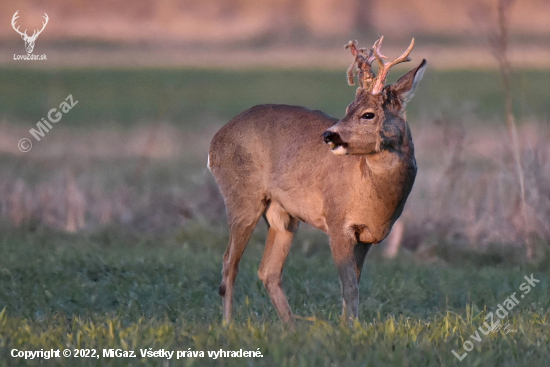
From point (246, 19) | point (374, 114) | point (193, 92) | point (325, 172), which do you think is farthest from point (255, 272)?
point (246, 19)

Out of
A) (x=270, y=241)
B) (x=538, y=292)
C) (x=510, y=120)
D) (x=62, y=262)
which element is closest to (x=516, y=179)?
(x=510, y=120)

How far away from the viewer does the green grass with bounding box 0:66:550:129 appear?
28.8 m

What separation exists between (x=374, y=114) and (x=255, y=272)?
2.89 m

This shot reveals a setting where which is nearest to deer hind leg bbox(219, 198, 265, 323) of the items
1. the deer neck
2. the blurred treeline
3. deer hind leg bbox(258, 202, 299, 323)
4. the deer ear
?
deer hind leg bbox(258, 202, 299, 323)

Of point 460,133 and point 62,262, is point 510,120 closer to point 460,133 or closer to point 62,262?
point 460,133

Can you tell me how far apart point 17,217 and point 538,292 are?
673cm

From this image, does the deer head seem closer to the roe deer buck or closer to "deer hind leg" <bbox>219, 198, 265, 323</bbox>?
the roe deer buck

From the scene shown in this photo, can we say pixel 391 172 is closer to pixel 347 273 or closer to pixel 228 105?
pixel 347 273

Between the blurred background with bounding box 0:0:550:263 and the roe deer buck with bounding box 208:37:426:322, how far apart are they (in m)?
3.18

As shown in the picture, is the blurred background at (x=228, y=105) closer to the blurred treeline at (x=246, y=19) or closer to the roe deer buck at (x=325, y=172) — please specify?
the blurred treeline at (x=246, y=19)

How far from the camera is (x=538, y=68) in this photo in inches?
1716

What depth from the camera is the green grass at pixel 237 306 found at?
576 cm

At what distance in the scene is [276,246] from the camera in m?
8.21

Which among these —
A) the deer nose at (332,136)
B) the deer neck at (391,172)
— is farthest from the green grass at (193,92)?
the deer nose at (332,136)
